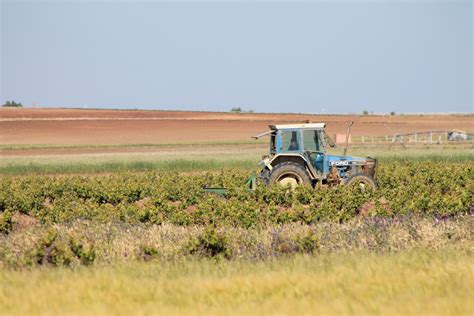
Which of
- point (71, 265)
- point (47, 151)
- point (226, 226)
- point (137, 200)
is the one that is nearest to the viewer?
point (71, 265)

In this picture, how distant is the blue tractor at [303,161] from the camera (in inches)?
750

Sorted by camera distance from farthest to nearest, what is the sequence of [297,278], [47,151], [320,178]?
[47,151], [320,178], [297,278]

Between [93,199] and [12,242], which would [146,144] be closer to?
[93,199]

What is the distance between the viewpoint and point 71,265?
34.2ft

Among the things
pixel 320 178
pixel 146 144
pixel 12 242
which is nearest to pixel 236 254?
pixel 12 242

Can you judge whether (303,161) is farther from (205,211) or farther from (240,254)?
(240,254)

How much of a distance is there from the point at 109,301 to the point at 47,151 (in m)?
46.9

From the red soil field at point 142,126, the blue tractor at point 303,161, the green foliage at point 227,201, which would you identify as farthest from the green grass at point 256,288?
the red soil field at point 142,126

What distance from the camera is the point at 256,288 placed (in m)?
8.48

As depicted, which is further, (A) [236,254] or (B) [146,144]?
(B) [146,144]

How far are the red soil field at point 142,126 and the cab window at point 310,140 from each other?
129 feet

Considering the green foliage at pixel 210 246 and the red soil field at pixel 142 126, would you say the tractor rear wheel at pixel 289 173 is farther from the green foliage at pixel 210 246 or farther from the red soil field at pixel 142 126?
the red soil field at pixel 142 126

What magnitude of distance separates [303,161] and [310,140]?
1.81 ft

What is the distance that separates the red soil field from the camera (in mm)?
65875
